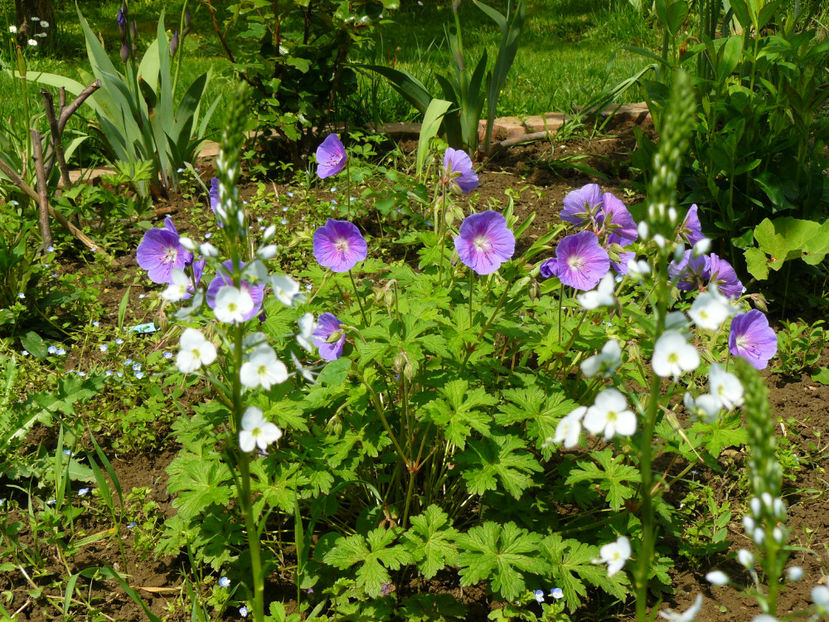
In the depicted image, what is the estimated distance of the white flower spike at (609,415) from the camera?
102 cm

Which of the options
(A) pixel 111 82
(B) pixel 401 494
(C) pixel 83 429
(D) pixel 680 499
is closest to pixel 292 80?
(A) pixel 111 82

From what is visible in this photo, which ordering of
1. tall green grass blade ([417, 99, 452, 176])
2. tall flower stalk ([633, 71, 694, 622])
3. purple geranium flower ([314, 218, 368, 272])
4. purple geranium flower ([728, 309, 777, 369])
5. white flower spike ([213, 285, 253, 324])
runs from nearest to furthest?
tall flower stalk ([633, 71, 694, 622]), white flower spike ([213, 285, 253, 324]), purple geranium flower ([728, 309, 777, 369]), purple geranium flower ([314, 218, 368, 272]), tall green grass blade ([417, 99, 452, 176])

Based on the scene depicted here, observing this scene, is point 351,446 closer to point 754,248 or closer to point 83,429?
point 83,429

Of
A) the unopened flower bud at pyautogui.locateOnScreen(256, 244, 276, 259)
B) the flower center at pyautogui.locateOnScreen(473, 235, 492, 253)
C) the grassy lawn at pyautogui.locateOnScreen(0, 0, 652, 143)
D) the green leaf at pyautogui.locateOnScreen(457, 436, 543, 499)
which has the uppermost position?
the unopened flower bud at pyautogui.locateOnScreen(256, 244, 276, 259)

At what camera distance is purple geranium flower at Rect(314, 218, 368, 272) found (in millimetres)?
1853

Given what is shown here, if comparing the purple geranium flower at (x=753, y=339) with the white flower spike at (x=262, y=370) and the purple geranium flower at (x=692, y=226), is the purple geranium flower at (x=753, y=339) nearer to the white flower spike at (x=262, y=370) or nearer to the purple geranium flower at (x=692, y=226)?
the purple geranium flower at (x=692, y=226)

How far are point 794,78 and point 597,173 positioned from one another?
991 mm

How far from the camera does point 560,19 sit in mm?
7941

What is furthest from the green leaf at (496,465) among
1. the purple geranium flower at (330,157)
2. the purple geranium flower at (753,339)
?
the purple geranium flower at (330,157)

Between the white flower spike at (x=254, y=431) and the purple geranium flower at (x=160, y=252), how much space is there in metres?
0.68

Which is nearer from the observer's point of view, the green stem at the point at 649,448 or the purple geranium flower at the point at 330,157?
the green stem at the point at 649,448

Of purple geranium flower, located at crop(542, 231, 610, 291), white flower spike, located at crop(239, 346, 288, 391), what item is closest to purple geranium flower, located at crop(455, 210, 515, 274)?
purple geranium flower, located at crop(542, 231, 610, 291)

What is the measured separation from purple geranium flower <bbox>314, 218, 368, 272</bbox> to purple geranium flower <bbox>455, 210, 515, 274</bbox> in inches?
10.0

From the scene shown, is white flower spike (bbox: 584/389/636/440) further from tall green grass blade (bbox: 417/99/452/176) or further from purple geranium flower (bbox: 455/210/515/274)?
tall green grass blade (bbox: 417/99/452/176)
